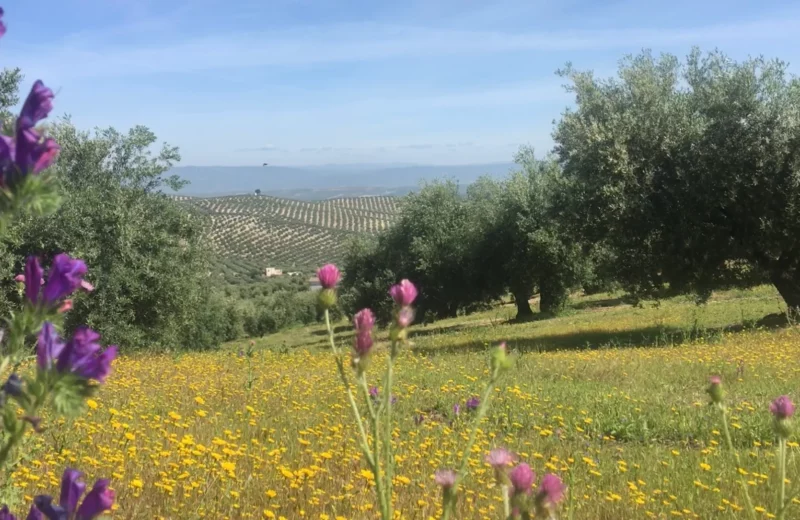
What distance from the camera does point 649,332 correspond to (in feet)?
58.2

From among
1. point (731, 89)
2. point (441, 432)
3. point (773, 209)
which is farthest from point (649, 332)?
point (441, 432)

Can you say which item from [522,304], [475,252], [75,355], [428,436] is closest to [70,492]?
[75,355]

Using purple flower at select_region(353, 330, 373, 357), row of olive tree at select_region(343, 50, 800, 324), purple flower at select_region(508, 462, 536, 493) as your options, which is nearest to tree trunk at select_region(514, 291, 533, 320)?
row of olive tree at select_region(343, 50, 800, 324)

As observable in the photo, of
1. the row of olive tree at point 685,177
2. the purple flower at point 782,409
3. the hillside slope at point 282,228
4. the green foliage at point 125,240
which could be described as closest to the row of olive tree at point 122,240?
the green foliage at point 125,240

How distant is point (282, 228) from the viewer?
114 m

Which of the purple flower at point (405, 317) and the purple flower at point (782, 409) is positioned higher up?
the purple flower at point (405, 317)

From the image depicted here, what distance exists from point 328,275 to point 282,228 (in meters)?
114

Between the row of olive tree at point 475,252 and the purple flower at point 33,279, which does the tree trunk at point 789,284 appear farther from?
the purple flower at point 33,279

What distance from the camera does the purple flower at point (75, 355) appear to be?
1116 millimetres

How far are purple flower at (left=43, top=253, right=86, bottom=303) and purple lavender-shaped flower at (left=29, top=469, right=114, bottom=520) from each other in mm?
313

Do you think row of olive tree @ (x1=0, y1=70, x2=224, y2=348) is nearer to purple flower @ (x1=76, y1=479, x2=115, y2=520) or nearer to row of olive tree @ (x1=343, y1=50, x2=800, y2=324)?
row of olive tree @ (x1=343, y1=50, x2=800, y2=324)

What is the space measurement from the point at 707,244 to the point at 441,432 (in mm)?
12087

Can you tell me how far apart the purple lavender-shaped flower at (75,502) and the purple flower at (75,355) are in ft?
0.62

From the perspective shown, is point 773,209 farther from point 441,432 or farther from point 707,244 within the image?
point 441,432
